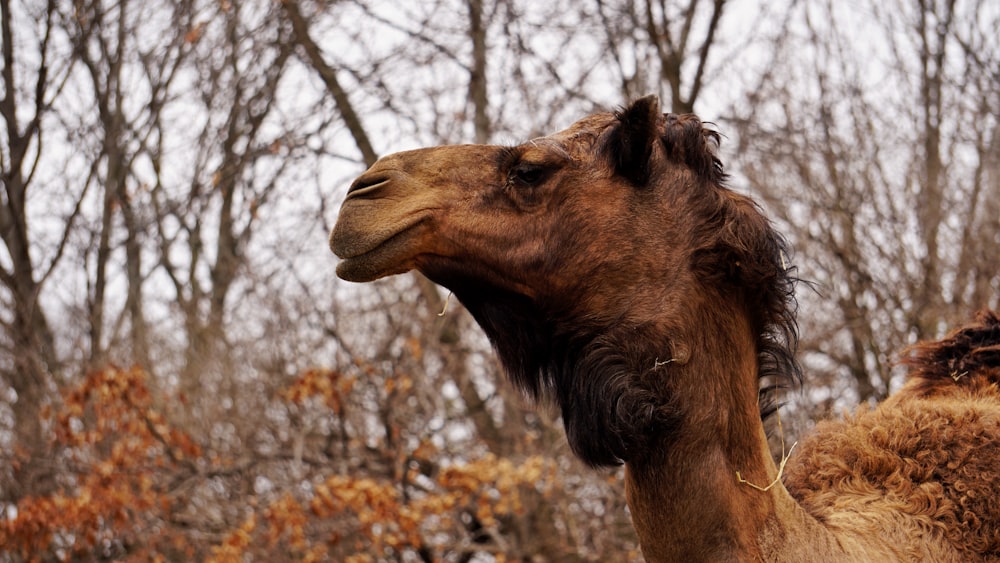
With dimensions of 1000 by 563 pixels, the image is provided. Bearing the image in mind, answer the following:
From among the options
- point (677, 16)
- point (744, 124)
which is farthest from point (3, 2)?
point (744, 124)

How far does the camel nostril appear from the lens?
3.09 m

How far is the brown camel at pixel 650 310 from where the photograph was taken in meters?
3.00

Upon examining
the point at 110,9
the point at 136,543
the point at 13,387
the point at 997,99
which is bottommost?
the point at 136,543

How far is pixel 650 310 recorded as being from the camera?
120 inches

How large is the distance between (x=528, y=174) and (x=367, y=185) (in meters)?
0.48

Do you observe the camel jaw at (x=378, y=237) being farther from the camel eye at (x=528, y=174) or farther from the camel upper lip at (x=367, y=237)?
the camel eye at (x=528, y=174)

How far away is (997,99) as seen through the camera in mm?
→ 11859

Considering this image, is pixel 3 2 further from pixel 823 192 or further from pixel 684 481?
pixel 684 481

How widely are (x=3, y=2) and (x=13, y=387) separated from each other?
440cm

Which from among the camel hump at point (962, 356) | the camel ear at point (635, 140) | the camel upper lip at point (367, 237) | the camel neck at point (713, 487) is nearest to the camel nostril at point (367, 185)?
the camel upper lip at point (367, 237)

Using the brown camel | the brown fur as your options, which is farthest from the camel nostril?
the brown fur

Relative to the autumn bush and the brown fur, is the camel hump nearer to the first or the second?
the brown fur

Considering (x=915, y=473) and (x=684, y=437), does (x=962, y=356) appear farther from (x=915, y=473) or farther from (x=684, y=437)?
(x=684, y=437)

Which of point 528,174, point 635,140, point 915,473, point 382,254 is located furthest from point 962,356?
point 382,254
